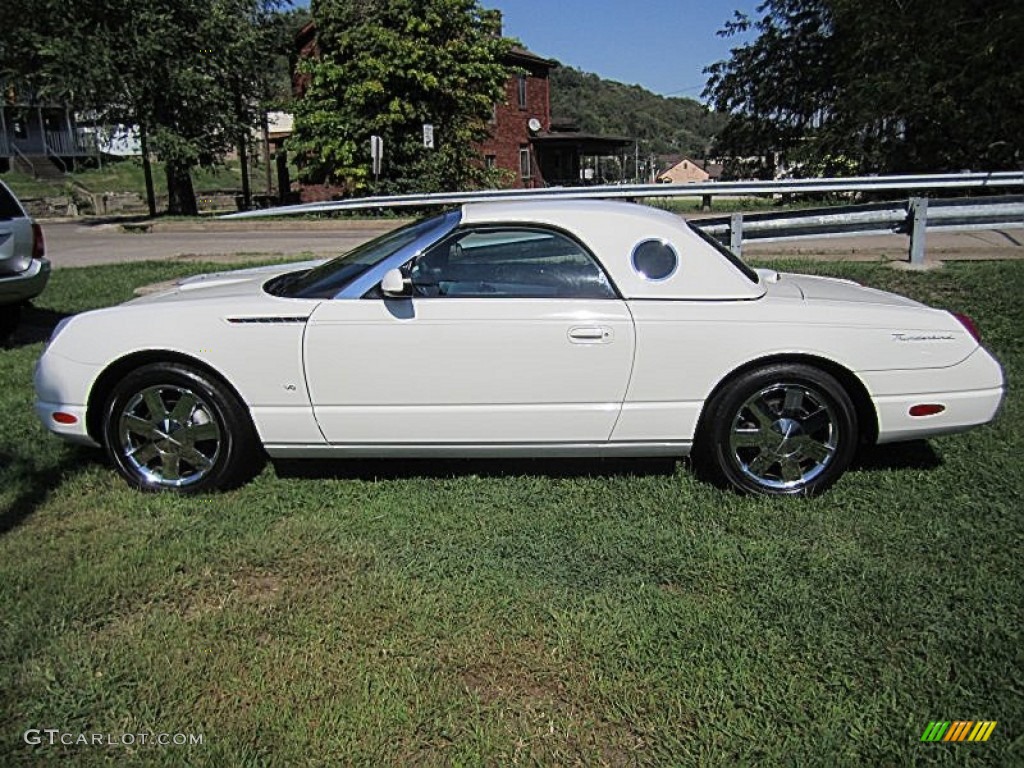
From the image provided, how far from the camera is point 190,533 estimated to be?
3.66 metres

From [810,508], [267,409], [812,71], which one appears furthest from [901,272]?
[812,71]

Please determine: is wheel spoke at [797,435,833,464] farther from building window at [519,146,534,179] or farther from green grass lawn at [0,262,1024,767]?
building window at [519,146,534,179]

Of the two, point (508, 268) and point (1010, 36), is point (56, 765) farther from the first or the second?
point (1010, 36)

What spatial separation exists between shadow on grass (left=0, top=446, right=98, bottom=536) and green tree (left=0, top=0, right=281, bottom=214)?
22660mm

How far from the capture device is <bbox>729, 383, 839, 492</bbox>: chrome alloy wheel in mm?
3891

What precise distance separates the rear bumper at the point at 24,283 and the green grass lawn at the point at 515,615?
362cm

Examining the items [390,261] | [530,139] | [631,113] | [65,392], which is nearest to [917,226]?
[390,261]

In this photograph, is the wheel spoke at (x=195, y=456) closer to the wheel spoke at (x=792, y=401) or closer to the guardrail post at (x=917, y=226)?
the wheel spoke at (x=792, y=401)

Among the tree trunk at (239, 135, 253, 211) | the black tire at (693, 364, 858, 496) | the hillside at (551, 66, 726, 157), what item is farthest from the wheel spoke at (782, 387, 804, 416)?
the hillside at (551, 66, 726, 157)

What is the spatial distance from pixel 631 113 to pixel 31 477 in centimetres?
13143

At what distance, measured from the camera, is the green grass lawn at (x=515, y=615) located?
7.97 ft

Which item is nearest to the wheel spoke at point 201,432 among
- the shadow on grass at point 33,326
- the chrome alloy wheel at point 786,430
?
the chrome alloy wheel at point 786,430

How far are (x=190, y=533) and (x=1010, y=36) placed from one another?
20999 mm

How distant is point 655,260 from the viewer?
154 inches
